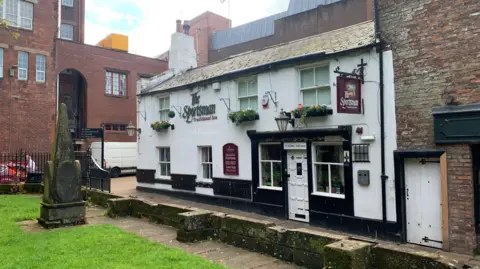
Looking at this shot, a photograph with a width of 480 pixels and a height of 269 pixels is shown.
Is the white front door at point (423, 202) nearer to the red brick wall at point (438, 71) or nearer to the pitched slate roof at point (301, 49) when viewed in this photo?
the red brick wall at point (438, 71)

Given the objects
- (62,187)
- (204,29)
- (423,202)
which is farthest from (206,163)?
(204,29)

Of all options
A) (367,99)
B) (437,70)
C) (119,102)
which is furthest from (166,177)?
(119,102)

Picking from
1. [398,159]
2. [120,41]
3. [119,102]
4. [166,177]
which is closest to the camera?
[398,159]

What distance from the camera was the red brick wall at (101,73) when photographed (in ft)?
98.9

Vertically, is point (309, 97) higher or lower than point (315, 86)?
lower

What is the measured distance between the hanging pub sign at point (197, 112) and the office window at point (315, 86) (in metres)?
4.48

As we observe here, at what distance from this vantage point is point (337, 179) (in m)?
10.8

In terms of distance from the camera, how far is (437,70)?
8.64 meters

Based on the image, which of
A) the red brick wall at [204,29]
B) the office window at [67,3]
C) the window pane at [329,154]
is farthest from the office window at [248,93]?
the office window at [67,3]

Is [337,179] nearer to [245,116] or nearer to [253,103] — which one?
[245,116]

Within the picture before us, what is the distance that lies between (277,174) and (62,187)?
21.9 ft

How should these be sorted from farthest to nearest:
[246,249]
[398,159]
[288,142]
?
[288,142] < [398,159] < [246,249]

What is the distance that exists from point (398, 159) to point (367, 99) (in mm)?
1813

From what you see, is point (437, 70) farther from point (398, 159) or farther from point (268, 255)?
point (268, 255)
